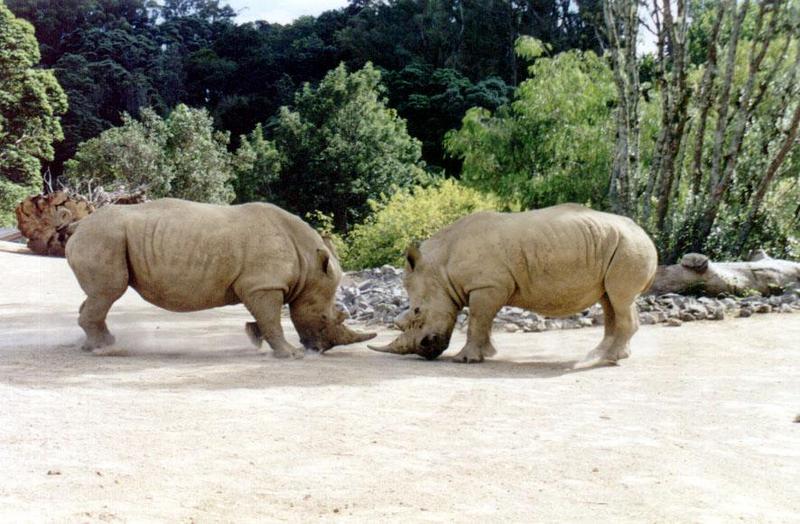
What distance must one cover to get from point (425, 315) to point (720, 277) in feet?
21.2

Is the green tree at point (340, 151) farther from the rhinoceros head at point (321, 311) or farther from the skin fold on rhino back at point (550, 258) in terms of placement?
the skin fold on rhino back at point (550, 258)

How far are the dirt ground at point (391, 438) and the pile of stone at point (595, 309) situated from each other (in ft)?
8.97

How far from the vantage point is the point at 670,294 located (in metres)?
12.6

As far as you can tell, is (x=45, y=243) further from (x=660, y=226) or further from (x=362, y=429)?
(x=362, y=429)

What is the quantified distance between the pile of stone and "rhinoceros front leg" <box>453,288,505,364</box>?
289 centimetres

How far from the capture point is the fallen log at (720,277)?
41.6 feet

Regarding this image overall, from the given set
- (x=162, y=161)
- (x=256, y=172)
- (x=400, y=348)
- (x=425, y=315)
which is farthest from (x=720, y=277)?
(x=256, y=172)

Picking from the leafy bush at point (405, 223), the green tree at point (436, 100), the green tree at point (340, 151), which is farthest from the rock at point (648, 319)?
the green tree at point (436, 100)

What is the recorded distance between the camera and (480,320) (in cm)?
782

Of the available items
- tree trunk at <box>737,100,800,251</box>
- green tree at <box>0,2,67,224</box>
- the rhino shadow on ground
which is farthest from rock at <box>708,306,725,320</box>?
green tree at <box>0,2,67,224</box>

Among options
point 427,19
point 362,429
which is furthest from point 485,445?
point 427,19

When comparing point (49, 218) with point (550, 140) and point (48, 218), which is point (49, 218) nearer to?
point (48, 218)

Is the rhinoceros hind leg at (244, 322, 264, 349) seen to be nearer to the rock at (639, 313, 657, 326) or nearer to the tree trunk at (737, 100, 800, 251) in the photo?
the rock at (639, 313, 657, 326)

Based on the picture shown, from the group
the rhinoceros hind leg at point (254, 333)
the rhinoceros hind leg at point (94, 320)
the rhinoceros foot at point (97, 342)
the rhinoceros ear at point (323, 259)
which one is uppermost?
the rhinoceros ear at point (323, 259)
